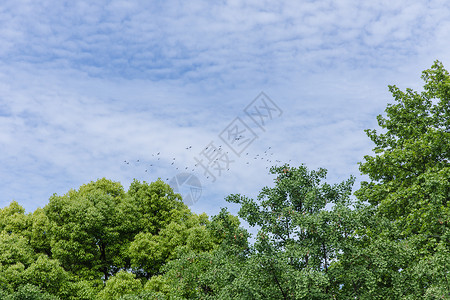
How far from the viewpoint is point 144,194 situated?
100ft

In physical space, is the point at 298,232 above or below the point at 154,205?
below

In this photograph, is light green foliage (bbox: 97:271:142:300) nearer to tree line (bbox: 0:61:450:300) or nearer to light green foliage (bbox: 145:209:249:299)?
tree line (bbox: 0:61:450:300)

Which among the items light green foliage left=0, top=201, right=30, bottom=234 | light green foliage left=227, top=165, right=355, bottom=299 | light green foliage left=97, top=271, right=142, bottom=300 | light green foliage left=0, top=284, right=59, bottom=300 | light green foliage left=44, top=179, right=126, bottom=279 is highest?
light green foliage left=0, top=201, right=30, bottom=234

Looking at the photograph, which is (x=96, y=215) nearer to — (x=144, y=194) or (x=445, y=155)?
(x=144, y=194)

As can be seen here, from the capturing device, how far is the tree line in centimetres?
1238

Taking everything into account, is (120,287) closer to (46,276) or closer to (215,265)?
(46,276)

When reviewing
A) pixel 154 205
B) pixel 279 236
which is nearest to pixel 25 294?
pixel 154 205

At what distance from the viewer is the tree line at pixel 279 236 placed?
12.4 meters

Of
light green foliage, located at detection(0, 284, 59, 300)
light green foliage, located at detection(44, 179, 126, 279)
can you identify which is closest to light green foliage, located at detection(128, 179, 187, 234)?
light green foliage, located at detection(44, 179, 126, 279)

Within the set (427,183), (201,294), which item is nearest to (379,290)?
(427,183)

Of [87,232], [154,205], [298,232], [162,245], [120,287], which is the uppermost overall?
[154,205]

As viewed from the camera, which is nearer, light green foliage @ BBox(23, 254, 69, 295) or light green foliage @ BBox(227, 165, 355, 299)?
light green foliage @ BBox(227, 165, 355, 299)

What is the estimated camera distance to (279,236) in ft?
45.3

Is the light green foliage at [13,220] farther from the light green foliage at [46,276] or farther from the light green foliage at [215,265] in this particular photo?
the light green foliage at [215,265]
